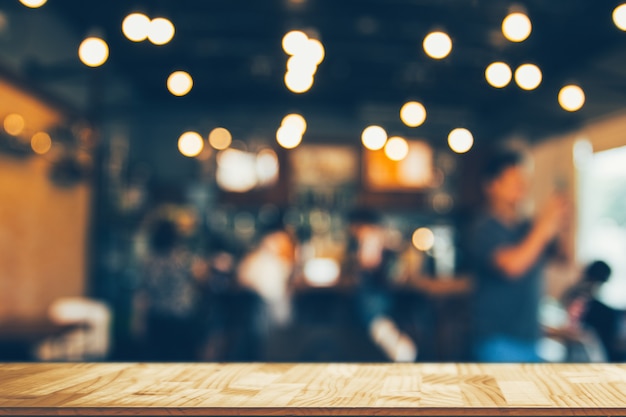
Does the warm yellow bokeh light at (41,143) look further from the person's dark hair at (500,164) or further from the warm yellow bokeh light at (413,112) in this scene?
the person's dark hair at (500,164)

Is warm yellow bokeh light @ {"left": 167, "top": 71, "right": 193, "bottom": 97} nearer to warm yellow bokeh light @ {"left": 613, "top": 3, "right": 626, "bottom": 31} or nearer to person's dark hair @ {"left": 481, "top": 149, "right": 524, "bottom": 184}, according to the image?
person's dark hair @ {"left": 481, "top": 149, "right": 524, "bottom": 184}

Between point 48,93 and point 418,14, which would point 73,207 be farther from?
point 418,14

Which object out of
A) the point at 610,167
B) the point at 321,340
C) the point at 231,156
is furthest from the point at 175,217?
the point at 610,167

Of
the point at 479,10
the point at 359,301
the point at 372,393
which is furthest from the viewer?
the point at 359,301

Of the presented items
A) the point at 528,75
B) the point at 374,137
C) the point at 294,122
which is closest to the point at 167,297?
the point at 294,122

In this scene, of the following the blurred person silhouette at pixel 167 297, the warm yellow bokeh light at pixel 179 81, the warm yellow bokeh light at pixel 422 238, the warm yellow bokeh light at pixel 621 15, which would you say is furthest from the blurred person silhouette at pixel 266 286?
the warm yellow bokeh light at pixel 422 238

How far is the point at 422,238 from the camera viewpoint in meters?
8.82

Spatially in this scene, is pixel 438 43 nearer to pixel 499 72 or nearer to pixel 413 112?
pixel 499 72

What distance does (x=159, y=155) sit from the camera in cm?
943

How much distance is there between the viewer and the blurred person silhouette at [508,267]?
2.95 meters

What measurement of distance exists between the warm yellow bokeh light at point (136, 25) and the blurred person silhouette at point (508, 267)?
1912 millimetres

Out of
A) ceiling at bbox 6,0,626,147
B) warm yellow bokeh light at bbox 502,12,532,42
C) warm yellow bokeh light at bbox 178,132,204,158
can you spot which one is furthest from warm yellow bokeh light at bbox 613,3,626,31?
warm yellow bokeh light at bbox 178,132,204,158

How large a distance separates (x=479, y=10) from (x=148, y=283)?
364cm

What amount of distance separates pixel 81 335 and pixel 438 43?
165 inches
